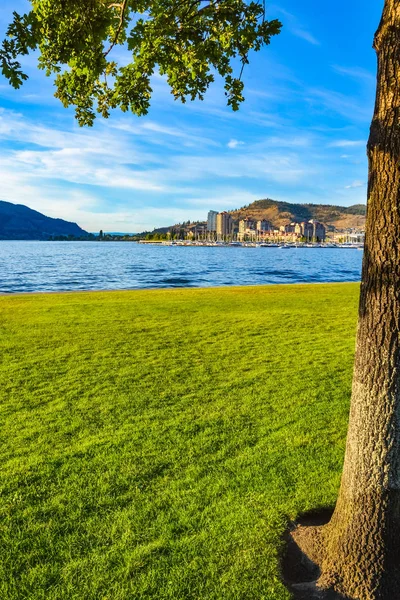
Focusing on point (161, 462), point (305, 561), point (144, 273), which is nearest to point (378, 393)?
point (305, 561)

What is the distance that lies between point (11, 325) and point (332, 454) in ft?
36.7

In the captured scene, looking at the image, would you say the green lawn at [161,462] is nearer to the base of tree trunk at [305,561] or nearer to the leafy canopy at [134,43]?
the base of tree trunk at [305,561]

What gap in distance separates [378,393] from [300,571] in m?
1.58

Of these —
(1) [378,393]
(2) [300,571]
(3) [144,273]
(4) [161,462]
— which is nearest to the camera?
(1) [378,393]

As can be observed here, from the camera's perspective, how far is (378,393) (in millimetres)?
2926

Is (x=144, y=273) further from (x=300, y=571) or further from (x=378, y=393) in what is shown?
(x=378, y=393)

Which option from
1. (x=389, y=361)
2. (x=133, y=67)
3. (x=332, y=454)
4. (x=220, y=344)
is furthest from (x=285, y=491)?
(x=220, y=344)

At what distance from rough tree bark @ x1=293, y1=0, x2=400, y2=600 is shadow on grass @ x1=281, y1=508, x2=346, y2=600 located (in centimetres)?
8

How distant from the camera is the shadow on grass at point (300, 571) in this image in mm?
2984

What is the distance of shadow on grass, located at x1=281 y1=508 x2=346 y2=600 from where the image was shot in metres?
2.98

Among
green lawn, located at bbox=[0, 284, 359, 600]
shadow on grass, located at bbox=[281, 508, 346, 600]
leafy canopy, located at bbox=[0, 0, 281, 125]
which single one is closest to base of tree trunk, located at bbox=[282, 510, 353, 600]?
shadow on grass, located at bbox=[281, 508, 346, 600]

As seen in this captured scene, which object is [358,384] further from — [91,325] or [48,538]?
[91,325]

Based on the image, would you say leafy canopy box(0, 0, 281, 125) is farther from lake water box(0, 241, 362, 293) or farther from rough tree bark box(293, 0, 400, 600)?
lake water box(0, 241, 362, 293)

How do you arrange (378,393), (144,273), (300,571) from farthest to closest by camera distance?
1. (144,273)
2. (300,571)
3. (378,393)
